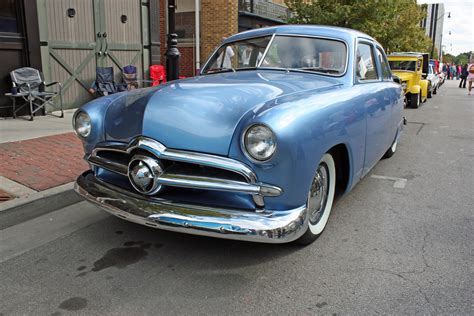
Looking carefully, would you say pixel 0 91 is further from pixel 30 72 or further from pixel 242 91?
pixel 242 91

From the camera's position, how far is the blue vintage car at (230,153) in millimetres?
2633

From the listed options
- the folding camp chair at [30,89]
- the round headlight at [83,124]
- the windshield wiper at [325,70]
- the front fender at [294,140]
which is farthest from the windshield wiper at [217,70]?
the folding camp chair at [30,89]

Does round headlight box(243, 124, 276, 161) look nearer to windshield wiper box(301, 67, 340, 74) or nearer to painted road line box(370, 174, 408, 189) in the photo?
windshield wiper box(301, 67, 340, 74)

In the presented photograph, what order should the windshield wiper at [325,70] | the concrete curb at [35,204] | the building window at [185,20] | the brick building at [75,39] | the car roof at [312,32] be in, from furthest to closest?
the building window at [185,20], the brick building at [75,39], the car roof at [312,32], the windshield wiper at [325,70], the concrete curb at [35,204]

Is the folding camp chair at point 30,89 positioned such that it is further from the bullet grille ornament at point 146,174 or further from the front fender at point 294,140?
the front fender at point 294,140

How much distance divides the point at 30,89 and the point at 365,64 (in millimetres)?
6087

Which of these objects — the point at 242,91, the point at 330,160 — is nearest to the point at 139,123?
the point at 242,91

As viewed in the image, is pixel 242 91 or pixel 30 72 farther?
pixel 30 72

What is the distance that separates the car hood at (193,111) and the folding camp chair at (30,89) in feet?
17.3

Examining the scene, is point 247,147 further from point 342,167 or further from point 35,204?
point 35,204

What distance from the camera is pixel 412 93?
13.8 m

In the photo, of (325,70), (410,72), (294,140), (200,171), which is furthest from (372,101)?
(410,72)

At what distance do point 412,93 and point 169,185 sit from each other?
12.8 m

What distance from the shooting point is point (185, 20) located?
16.3 metres
